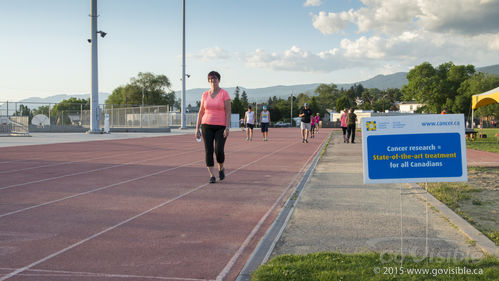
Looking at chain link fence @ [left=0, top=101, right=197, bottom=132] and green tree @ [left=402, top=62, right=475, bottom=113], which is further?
green tree @ [left=402, top=62, right=475, bottom=113]

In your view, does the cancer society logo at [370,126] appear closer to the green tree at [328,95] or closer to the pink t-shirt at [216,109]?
the pink t-shirt at [216,109]

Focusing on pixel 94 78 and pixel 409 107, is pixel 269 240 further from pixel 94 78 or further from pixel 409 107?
pixel 409 107

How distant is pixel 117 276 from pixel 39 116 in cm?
3345

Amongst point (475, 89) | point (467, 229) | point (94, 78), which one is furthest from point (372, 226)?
point (475, 89)

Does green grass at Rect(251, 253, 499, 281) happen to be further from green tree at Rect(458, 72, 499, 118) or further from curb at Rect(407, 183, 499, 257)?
green tree at Rect(458, 72, 499, 118)

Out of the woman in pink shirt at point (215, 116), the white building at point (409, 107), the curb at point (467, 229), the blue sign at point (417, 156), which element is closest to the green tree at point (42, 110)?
the woman in pink shirt at point (215, 116)

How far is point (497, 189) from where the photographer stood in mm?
6898

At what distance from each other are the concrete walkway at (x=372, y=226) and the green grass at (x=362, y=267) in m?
0.23

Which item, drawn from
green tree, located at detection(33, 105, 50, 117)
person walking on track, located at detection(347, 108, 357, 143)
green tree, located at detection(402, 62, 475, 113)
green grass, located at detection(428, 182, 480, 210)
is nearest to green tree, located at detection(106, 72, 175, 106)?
green tree, located at detection(402, 62, 475, 113)

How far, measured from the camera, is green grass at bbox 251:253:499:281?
3012 millimetres

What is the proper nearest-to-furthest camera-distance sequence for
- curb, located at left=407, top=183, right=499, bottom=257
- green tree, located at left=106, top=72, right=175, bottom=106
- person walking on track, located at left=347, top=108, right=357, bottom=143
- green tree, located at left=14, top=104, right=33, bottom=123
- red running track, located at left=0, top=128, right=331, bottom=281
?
red running track, located at left=0, top=128, right=331, bottom=281, curb, located at left=407, top=183, right=499, bottom=257, person walking on track, located at left=347, top=108, right=357, bottom=143, green tree, located at left=14, top=104, right=33, bottom=123, green tree, located at left=106, top=72, right=175, bottom=106

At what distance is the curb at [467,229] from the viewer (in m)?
3.67

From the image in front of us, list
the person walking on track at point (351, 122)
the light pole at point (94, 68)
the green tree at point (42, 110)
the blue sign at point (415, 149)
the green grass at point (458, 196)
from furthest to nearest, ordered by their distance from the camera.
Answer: the green tree at point (42, 110) → the light pole at point (94, 68) → the person walking on track at point (351, 122) → the green grass at point (458, 196) → the blue sign at point (415, 149)

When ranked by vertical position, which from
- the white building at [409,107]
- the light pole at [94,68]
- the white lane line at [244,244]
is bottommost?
the white lane line at [244,244]
